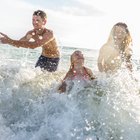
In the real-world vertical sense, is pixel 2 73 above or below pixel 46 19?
below

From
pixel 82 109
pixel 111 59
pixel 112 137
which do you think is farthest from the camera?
pixel 111 59

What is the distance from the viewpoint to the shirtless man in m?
8.10

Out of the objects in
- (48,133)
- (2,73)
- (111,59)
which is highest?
(111,59)

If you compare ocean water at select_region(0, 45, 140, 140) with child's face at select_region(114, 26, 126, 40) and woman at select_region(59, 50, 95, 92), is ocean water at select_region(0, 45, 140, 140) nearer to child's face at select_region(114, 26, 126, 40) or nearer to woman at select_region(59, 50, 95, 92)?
woman at select_region(59, 50, 95, 92)

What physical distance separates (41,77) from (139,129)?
2.67 meters

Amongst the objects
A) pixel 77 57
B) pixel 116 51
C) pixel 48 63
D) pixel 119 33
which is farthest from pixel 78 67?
pixel 48 63

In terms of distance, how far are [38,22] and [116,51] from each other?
175 centimetres

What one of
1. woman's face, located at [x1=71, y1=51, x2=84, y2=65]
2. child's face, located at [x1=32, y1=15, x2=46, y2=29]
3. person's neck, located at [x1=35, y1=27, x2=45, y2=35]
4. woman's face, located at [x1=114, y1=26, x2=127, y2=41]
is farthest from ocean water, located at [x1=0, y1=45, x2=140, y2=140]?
child's face, located at [x1=32, y1=15, x2=46, y2=29]

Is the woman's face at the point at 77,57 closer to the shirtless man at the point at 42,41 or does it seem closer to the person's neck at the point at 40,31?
the shirtless man at the point at 42,41

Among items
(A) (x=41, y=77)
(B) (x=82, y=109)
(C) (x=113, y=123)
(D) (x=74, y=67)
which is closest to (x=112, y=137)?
(C) (x=113, y=123)

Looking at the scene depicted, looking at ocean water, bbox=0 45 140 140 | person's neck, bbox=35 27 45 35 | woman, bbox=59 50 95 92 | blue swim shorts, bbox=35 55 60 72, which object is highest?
person's neck, bbox=35 27 45 35

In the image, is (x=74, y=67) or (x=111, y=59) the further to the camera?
(x=111, y=59)

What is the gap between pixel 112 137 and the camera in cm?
725

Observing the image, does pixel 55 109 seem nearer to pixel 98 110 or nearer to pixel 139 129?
pixel 98 110
